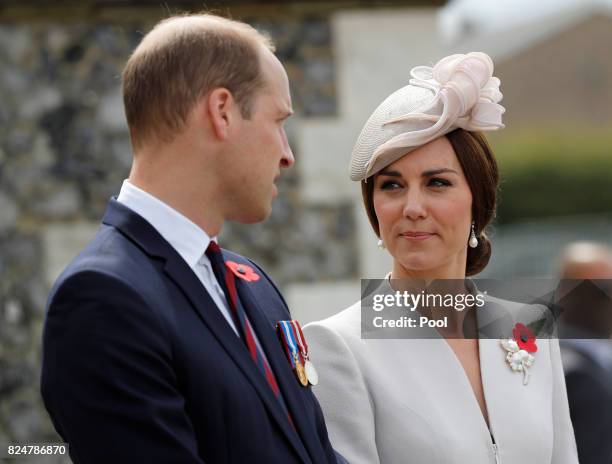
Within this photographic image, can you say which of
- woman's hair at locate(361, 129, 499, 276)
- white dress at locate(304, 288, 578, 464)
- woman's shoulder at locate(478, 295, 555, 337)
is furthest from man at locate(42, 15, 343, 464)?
woman's shoulder at locate(478, 295, 555, 337)

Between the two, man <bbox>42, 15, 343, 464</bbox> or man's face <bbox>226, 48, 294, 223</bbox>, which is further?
man's face <bbox>226, 48, 294, 223</bbox>

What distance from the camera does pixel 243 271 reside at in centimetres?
267

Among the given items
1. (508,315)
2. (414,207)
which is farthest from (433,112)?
(508,315)

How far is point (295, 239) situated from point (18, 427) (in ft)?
5.00

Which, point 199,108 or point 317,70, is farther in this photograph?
point 317,70

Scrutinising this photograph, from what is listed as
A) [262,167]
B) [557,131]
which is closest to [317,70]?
[262,167]

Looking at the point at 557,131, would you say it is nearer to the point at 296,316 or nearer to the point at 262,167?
the point at 296,316

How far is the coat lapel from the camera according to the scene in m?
2.31

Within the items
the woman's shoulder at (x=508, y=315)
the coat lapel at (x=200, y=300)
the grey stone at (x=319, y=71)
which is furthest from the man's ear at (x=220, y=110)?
the grey stone at (x=319, y=71)

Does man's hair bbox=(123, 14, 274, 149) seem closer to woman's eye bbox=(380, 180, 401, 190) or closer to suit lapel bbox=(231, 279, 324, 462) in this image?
suit lapel bbox=(231, 279, 324, 462)

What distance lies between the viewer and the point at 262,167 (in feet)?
7.93

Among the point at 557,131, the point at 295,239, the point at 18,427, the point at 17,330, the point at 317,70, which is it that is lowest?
the point at 18,427

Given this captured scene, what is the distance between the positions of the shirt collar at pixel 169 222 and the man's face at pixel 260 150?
0.32 ft

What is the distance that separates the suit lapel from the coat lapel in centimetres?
5
